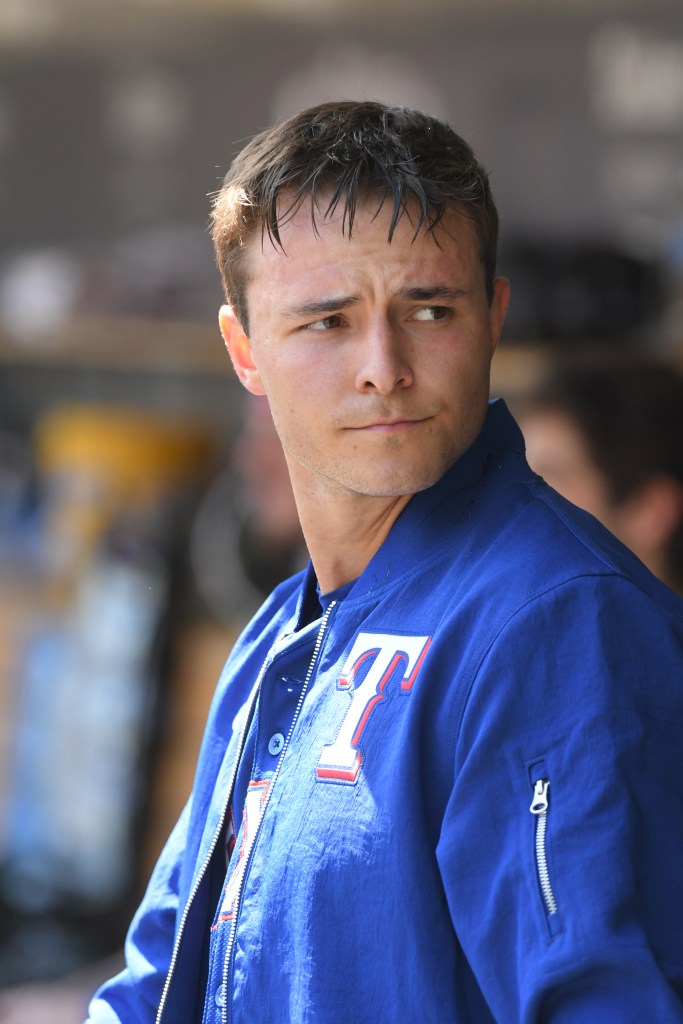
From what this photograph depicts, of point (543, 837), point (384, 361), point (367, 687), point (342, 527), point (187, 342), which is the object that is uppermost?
point (187, 342)

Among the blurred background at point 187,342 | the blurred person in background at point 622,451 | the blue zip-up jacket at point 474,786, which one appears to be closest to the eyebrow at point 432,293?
the blue zip-up jacket at point 474,786

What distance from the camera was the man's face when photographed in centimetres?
112

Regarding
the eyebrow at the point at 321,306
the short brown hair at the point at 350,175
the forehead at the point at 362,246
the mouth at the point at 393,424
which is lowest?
the mouth at the point at 393,424

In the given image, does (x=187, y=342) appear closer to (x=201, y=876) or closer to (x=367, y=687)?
→ (x=201, y=876)

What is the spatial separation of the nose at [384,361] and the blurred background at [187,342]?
2083 millimetres

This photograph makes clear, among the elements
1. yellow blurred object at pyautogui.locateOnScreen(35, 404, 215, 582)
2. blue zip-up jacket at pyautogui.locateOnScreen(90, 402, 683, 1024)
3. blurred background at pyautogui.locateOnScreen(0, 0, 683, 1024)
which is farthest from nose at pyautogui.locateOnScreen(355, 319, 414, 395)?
yellow blurred object at pyautogui.locateOnScreen(35, 404, 215, 582)

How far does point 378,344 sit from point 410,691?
0.29 metres

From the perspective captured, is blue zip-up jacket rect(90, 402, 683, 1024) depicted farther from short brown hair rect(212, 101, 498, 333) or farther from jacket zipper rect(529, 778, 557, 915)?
short brown hair rect(212, 101, 498, 333)

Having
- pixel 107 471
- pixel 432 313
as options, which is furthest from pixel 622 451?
pixel 107 471

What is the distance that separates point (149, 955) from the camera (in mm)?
1393

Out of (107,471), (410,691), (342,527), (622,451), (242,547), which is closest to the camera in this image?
(410,691)

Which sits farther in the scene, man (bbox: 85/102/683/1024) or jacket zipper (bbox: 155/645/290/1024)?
jacket zipper (bbox: 155/645/290/1024)

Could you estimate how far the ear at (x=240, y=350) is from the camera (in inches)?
51.4

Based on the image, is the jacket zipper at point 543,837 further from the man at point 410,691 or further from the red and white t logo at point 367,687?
the red and white t logo at point 367,687
